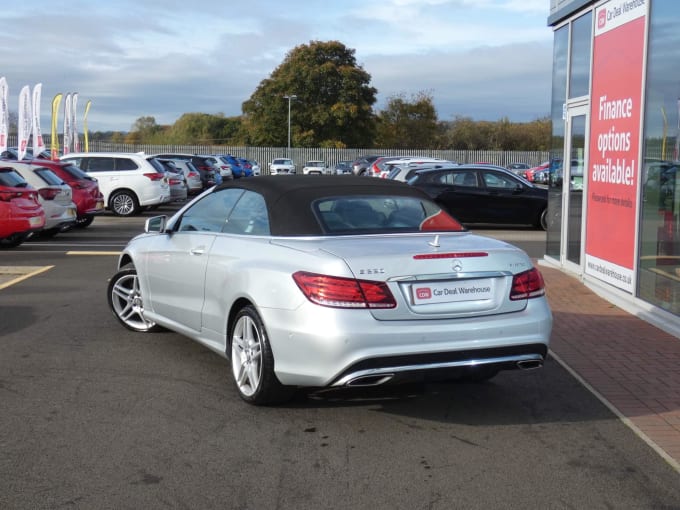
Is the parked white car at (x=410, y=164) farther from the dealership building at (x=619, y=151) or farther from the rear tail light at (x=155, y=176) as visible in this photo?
the dealership building at (x=619, y=151)

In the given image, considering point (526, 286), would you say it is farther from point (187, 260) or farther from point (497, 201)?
point (497, 201)

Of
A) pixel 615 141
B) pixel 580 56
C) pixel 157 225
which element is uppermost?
pixel 580 56

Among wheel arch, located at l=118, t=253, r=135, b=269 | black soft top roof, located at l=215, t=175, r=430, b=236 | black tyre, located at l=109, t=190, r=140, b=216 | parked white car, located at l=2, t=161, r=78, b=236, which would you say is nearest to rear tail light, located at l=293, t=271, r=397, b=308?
black soft top roof, located at l=215, t=175, r=430, b=236

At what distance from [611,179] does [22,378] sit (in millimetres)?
6906

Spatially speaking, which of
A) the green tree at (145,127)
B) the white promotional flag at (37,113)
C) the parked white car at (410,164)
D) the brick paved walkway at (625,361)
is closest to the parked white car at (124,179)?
the parked white car at (410,164)

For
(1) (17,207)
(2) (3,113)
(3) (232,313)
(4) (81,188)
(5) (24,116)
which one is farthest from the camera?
(5) (24,116)

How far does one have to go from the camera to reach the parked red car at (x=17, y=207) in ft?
48.8

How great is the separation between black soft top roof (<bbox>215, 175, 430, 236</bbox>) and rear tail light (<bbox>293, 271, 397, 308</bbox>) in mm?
722

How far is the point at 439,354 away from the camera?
5176 mm

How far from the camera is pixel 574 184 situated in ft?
39.7

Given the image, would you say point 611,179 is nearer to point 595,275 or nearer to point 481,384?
point 595,275

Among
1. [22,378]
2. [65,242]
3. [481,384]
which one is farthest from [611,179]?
[65,242]

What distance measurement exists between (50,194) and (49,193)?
0.03 metres

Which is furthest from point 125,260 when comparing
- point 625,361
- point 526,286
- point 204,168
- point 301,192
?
point 204,168
